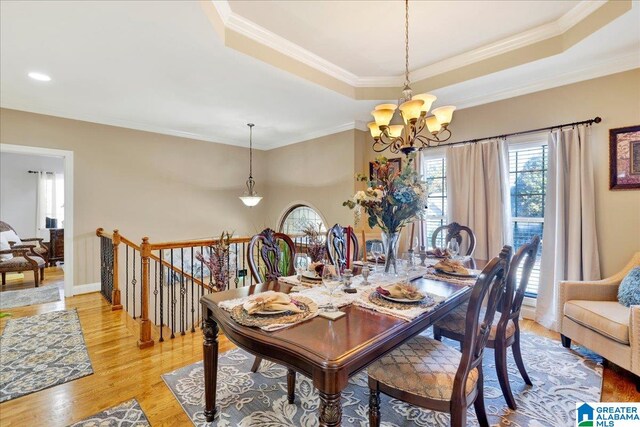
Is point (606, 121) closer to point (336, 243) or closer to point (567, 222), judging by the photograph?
point (567, 222)

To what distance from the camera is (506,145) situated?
3.43 m

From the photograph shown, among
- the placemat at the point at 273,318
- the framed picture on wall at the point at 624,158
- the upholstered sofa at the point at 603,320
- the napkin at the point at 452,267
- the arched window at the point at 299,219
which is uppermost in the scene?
Answer: the framed picture on wall at the point at 624,158

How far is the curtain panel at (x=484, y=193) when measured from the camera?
11.2ft

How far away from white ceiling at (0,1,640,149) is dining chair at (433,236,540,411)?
199cm

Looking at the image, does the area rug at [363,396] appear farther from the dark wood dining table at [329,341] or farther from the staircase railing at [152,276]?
the staircase railing at [152,276]

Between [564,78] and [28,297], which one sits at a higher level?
[564,78]

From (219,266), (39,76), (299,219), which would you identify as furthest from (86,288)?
(299,219)

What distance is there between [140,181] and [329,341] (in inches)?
195

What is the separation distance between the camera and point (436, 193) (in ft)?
13.6

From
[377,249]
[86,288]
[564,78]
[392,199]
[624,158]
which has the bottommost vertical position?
[86,288]

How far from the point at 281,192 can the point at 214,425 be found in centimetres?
473

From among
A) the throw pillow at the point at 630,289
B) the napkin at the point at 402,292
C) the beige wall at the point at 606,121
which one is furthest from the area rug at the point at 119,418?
the beige wall at the point at 606,121

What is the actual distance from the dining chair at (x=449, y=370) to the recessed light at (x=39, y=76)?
4.21 m

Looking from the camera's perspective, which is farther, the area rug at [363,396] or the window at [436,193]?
the window at [436,193]
